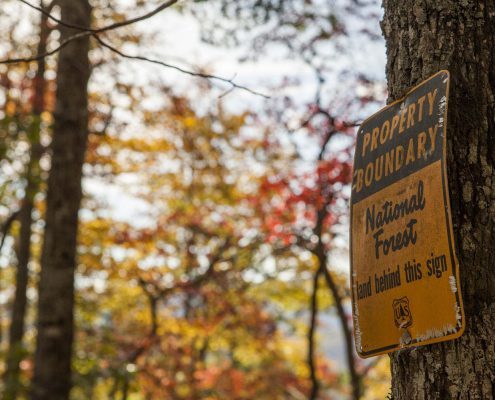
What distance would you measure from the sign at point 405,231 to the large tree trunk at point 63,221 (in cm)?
426

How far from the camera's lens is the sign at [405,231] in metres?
1.57

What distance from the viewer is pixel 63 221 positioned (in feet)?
19.1

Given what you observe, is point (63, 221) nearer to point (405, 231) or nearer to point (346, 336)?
point (405, 231)

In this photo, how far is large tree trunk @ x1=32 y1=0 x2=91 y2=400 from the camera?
220 inches

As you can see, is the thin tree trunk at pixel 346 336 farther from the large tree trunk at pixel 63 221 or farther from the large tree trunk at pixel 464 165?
the large tree trunk at pixel 464 165

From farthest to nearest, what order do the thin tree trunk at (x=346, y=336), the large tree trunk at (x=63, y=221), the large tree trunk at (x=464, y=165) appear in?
the thin tree trunk at (x=346, y=336)
the large tree trunk at (x=63, y=221)
the large tree trunk at (x=464, y=165)

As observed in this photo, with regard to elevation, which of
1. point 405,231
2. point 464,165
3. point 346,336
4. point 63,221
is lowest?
point 405,231

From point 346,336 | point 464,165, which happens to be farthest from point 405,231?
point 346,336

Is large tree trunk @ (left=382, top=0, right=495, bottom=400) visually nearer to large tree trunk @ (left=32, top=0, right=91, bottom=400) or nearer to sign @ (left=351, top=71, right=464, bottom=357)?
sign @ (left=351, top=71, right=464, bottom=357)

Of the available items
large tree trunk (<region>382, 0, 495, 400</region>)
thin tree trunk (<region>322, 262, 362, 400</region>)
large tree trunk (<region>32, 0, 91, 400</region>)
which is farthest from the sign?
thin tree trunk (<region>322, 262, 362, 400</region>)

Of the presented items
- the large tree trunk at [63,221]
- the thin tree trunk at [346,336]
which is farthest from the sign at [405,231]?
the thin tree trunk at [346,336]

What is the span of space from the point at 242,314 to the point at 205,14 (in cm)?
817

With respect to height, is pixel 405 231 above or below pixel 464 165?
below

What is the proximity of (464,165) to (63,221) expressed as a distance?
4.69 metres
